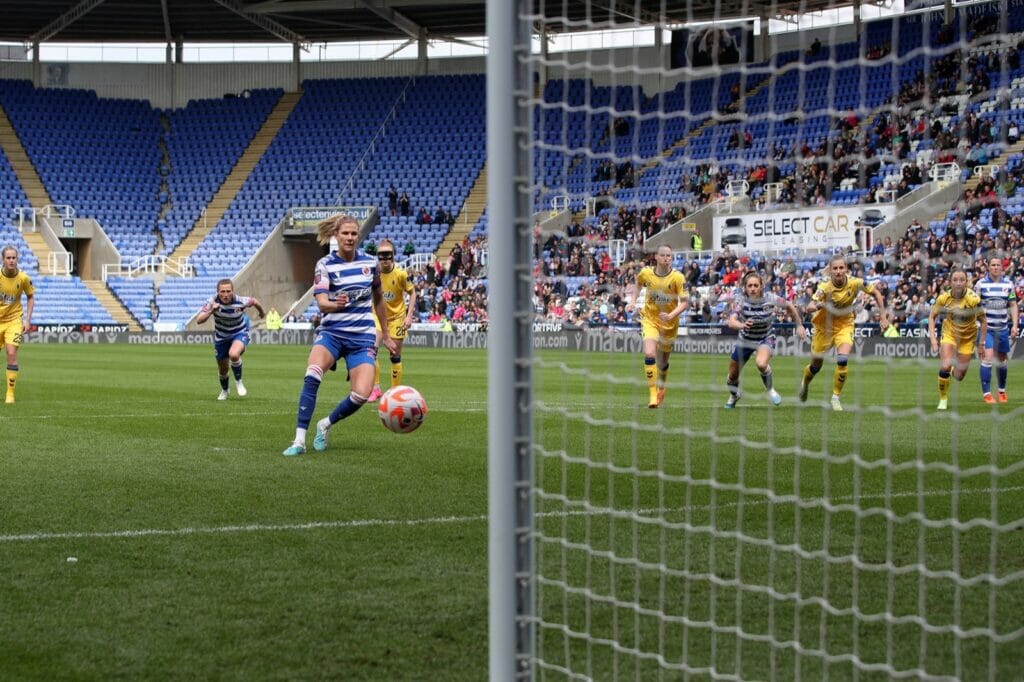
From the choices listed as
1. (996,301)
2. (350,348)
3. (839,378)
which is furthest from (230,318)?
(996,301)

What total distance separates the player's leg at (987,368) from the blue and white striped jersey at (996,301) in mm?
186

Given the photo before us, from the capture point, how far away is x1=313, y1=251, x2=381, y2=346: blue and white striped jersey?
1109 cm

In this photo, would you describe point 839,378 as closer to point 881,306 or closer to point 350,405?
point 350,405

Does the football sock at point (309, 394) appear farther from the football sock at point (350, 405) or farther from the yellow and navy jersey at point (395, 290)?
the yellow and navy jersey at point (395, 290)

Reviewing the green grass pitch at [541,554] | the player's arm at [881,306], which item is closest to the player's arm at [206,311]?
the green grass pitch at [541,554]

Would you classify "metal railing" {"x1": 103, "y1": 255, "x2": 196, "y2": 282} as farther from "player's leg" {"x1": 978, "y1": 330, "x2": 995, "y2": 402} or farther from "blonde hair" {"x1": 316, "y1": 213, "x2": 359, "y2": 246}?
"blonde hair" {"x1": 316, "y1": 213, "x2": 359, "y2": 246}

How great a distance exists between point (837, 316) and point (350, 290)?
3811 millimetres

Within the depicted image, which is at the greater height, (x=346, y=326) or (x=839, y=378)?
(x=346, y=326)

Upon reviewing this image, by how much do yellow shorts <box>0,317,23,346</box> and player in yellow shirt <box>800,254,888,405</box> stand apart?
9786 millimetres

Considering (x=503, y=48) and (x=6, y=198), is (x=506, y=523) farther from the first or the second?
(x=6, y=198)

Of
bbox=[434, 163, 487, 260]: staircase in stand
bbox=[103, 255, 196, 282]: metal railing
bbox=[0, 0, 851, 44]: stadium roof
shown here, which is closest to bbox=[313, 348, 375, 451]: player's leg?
bbox=[434, 163, 487, 260]: staircase in stand

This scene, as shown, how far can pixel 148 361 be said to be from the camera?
29672 millimetres

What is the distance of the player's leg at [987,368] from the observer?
17.0 m

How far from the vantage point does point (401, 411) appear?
405 inches
